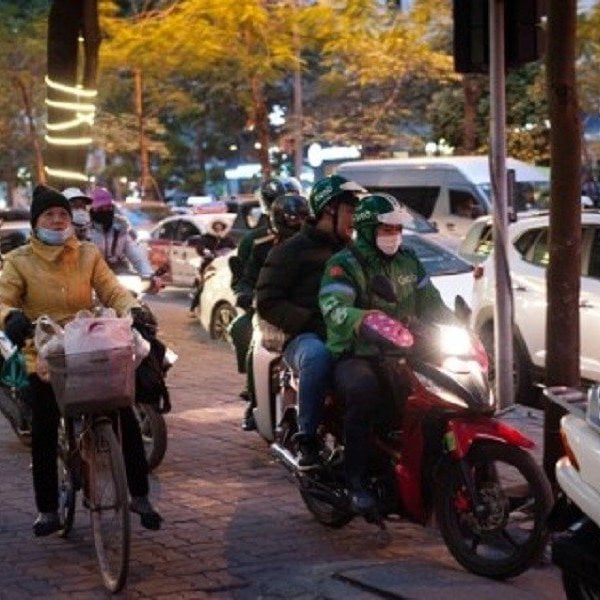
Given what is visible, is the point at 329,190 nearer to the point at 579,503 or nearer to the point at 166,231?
the point at 579,503

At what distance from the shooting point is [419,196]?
27281 mm

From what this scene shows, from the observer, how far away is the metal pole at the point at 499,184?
8.30 metres

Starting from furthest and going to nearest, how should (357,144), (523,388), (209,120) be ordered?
(209,120)
(357,144)
(523,388)

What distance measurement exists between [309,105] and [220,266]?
30503 mm

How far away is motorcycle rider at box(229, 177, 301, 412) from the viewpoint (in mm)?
9727

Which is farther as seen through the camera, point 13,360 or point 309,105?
point 309,105

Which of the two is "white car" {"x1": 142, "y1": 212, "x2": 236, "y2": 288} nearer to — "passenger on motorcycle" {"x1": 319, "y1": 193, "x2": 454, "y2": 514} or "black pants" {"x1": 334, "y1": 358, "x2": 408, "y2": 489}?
"passenger on motorcycle" {"x1": 319, "y1": 193, "x2": 454, "y2": 514}

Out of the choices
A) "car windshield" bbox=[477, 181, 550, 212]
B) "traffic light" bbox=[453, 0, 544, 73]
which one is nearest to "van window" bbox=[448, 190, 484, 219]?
"car windshield" bbox=[477, 181, 550, 212]

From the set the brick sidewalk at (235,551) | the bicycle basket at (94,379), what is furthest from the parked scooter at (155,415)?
the bicycle basket at (94,379)

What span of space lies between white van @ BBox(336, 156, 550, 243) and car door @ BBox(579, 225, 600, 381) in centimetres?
1357

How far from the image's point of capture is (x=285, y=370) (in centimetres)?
756

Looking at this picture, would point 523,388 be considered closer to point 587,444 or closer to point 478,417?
point 478,417

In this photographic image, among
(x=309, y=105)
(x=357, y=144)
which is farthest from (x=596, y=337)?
(x=309, y=105)

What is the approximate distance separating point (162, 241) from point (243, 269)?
51.7 feet
